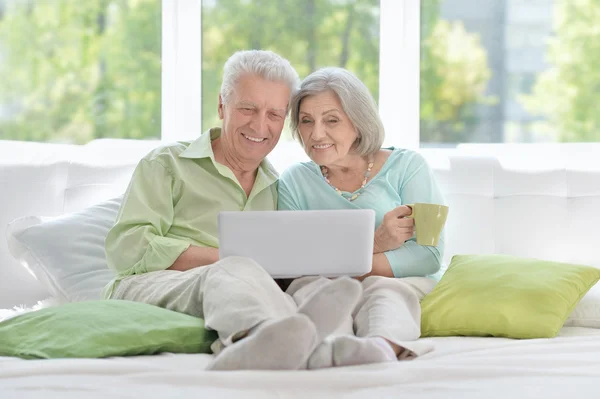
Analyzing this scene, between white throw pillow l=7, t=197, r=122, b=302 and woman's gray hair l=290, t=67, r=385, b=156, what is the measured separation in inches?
30.1

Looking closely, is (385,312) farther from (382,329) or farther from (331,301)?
(331,301)

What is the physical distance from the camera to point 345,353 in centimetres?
157

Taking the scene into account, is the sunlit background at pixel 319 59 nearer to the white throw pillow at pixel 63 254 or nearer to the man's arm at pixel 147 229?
the white throw pillow at pixel 63 254

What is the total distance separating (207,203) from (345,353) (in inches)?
38.2

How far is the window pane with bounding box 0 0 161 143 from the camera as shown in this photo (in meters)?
3.55

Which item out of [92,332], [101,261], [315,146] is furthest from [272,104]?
[92,332]

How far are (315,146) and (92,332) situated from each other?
3.19 ft

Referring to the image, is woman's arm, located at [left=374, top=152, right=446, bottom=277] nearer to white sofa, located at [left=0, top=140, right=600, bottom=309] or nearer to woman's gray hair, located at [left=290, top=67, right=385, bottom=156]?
woman's gray hair, located at [left=290, top=67, right=385, bottom=156]

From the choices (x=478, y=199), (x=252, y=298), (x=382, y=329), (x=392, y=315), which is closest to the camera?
(x=252, y=298)

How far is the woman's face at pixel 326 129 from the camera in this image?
2461mm

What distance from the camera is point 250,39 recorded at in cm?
359

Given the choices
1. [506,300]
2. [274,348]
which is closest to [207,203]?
[506,300]

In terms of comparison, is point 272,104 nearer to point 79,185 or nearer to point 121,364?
point 79,185

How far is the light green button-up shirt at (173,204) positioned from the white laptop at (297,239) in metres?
0.47
